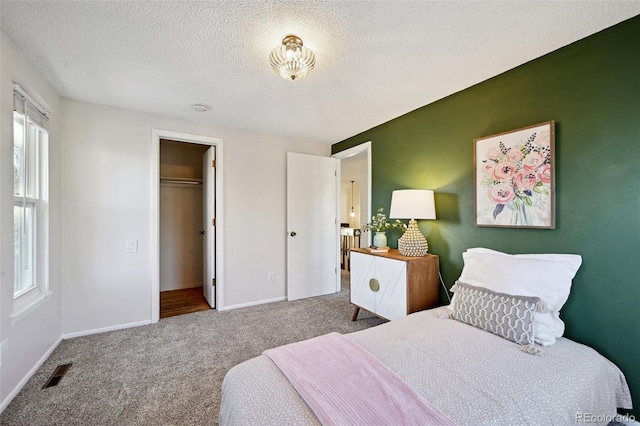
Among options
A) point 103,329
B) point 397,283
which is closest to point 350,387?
point 397,283

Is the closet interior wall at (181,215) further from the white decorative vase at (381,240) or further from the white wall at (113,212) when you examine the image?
the white decorative vase at (381,240)

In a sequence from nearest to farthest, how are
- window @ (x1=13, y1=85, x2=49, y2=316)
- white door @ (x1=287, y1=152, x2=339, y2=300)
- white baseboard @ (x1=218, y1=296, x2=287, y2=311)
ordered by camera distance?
1. window @ (x1=13, y1=85, x2=49, y2=316)
2. white baseboard @ (x1=218, y1=296, x2=287, y2=311)
3. white door @ (x1=287, y1=152, x2=339, y2=300)

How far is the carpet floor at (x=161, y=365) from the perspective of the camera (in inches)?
65.6

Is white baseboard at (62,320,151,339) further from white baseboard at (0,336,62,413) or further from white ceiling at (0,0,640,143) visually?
white ceiling at (0,0,640,143)

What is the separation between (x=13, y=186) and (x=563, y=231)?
12.2ft

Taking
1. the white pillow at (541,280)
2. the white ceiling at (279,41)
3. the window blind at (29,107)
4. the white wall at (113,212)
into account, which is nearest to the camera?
the white ceiling at (279,41)

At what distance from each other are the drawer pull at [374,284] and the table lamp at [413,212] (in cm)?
39

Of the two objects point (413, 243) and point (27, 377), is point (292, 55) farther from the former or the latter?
point (27, 377)

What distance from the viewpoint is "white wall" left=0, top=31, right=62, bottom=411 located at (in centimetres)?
168

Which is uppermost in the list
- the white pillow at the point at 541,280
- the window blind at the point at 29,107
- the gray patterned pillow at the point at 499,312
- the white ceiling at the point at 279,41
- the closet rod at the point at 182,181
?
the white ceiling at the point at 279,41

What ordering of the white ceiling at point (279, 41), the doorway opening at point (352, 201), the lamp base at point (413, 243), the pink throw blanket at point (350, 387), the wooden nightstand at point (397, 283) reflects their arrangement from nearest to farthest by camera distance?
the pink throw blanket at point (350, 387)
the white ceiling at point (279, 41)
the wooden nightstand at point (397, 283)
the lamp base at point (413, 243)
the doorway opening at point (352, 201)

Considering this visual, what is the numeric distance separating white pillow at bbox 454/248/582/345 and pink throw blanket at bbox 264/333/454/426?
1030 mm

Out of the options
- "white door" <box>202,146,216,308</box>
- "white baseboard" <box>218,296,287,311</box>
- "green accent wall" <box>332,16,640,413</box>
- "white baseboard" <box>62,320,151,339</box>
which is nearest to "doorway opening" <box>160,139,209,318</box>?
"white door" <box>202,146,216,308</box>

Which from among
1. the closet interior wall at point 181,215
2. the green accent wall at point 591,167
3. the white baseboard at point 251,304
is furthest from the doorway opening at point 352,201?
the closet interior wall at point 181,215
